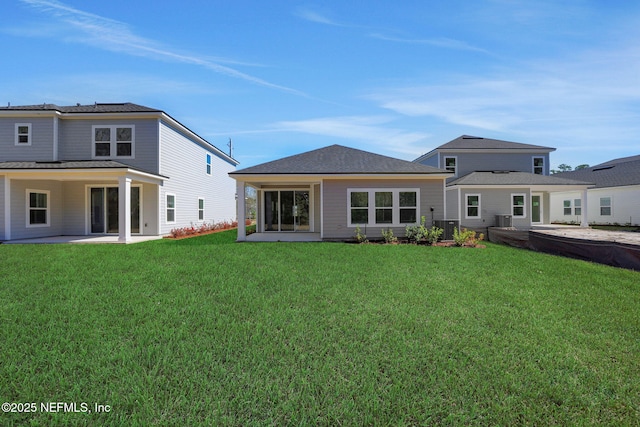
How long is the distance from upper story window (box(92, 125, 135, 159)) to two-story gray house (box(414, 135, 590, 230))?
688 inches

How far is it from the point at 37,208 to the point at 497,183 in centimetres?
2377

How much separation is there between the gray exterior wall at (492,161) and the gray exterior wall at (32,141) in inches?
881

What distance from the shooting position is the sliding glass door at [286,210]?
17.1 m

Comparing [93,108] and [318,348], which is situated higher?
[93,108]

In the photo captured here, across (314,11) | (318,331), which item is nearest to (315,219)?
(314,11)

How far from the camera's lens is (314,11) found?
33.3 feet

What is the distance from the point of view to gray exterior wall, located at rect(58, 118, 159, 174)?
15.1m

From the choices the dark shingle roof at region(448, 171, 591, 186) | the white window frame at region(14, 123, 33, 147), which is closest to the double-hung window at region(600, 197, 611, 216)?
the dark shingle roof at region(448, 171, 591, 186)

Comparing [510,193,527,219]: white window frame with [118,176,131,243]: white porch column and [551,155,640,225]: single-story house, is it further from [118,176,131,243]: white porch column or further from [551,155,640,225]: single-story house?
[118,176,131,243]: white porch column

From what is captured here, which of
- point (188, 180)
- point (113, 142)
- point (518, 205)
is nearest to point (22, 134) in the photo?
point (113, 142)

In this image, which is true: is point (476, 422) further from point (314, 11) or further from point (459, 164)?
point (459, 164)

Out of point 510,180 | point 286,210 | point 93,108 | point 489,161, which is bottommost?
point 286,210

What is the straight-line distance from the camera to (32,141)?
15109 millimetres

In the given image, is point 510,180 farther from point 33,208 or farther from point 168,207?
point 33,208
